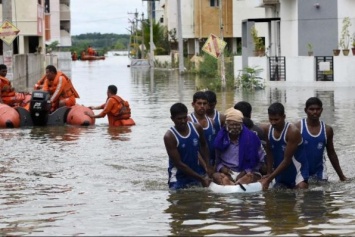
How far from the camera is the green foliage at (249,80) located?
3850 cm

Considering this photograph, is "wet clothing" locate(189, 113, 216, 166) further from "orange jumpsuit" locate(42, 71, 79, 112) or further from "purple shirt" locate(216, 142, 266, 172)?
"orange jumpsuit" locate(42, 71, 79, 112)

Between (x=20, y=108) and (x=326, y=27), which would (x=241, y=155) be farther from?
(x=326, y=27)

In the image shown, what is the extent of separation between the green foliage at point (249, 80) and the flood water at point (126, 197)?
16.0 m

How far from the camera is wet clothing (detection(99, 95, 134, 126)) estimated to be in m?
23.1

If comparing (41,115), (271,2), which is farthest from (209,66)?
(41,115)

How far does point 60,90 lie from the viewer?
2342 centimetres

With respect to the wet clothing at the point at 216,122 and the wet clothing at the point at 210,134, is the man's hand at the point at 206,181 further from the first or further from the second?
the wet clothing at the point at 216,122

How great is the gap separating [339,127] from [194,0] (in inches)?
2149

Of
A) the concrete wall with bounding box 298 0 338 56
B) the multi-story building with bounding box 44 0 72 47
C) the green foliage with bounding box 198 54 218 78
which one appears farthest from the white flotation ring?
the multi-story building with bounding box 44 0 72 47

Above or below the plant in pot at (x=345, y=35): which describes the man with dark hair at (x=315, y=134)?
below

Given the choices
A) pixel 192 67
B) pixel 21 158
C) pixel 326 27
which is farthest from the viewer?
pixel 192 67

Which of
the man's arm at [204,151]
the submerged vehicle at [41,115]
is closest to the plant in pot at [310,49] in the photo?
the submerged vehicle at [41,115]

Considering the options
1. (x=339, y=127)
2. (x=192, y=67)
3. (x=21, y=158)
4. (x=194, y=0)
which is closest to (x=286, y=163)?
(x=21, y=158)

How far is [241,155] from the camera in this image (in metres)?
12.1
